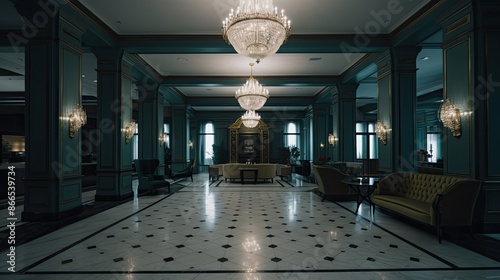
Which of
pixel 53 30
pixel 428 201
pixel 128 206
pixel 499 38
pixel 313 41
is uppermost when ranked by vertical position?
pixel 313 41

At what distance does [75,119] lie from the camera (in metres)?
5.33

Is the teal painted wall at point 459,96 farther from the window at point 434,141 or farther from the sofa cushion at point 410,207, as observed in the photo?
the window at point 434,141

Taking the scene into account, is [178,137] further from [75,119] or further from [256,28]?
[256,28]

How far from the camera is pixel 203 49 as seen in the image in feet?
22.6

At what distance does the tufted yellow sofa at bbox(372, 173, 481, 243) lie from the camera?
409 centimetres

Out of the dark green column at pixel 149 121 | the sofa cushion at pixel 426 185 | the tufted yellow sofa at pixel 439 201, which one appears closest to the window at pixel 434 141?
the sofa cushion at pixel 426 185

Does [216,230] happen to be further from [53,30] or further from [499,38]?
[499,38]

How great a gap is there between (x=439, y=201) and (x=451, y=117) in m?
1.51

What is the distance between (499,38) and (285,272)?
4.70 m

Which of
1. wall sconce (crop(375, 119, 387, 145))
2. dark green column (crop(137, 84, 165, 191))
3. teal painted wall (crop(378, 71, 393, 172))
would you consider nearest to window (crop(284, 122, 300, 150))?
dark green column (crop(137, 84, 165, 191))

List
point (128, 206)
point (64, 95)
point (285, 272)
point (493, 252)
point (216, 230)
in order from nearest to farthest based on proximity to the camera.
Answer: point (285, 272) < point (493, 252) < point (216, 230) < point (64, 95) < point (128, 206)

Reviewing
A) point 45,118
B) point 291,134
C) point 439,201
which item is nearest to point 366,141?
point 291,134

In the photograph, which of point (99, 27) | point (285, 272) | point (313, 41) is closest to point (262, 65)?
point (313, 41)

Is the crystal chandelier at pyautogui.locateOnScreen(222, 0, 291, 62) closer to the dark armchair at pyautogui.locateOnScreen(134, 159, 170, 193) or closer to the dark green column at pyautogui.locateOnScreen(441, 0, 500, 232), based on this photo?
the dark green column at pyautogui.locateOnScreen(441, 0, 500, 232)
